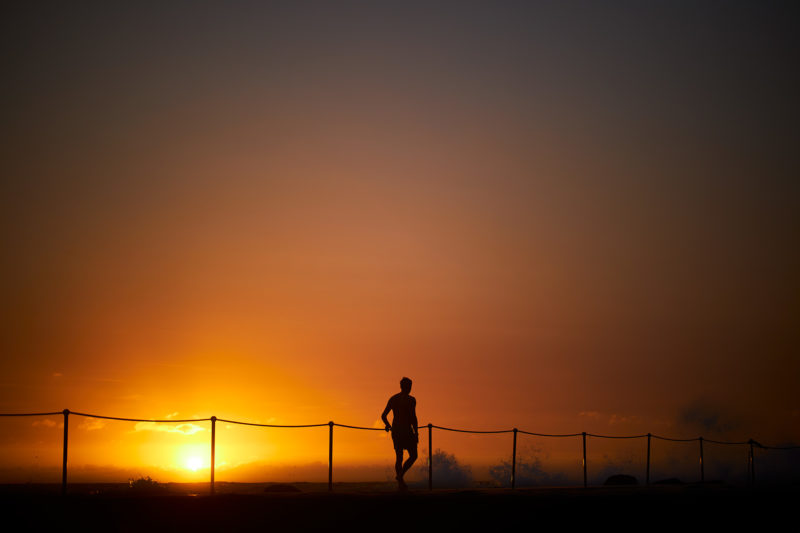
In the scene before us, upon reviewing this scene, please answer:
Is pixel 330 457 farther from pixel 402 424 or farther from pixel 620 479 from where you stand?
pixel 620 479

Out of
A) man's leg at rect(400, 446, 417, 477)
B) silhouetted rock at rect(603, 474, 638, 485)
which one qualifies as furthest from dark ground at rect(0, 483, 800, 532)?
silhouetted rock at rect(603, 474, 638, 485)

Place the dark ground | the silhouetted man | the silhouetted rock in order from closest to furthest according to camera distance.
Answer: the dark ground → the silhouetted man → the silhouetted rock

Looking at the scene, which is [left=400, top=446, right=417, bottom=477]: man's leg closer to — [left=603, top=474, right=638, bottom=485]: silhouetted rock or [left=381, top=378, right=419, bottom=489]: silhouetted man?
[left=381, top=378, right=419, bottom=489]: silhouetted man

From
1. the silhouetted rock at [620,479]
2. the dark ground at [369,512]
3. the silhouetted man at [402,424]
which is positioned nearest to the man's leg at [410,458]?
the silhouetted man at [402,424]

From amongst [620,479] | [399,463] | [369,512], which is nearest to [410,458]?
[399,463]

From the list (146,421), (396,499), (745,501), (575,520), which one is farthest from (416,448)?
(745,501)

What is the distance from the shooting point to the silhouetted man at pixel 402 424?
20.4m

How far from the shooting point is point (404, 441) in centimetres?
2050

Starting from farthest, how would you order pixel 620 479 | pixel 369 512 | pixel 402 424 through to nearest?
pixel 620 479 → pixel 402 424 → pixel 369 512

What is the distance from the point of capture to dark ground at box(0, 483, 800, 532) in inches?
583

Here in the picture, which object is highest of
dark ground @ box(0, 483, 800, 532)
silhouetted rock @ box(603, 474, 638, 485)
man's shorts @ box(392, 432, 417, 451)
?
man's shorts @ box(392, 432, 417, 451)

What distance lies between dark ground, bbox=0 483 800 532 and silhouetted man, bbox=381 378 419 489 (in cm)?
193

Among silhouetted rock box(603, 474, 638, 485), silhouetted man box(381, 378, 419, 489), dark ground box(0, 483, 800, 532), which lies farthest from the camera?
silhouetted rock box(603, 474, 638, 485)

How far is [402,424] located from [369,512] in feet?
14.5
